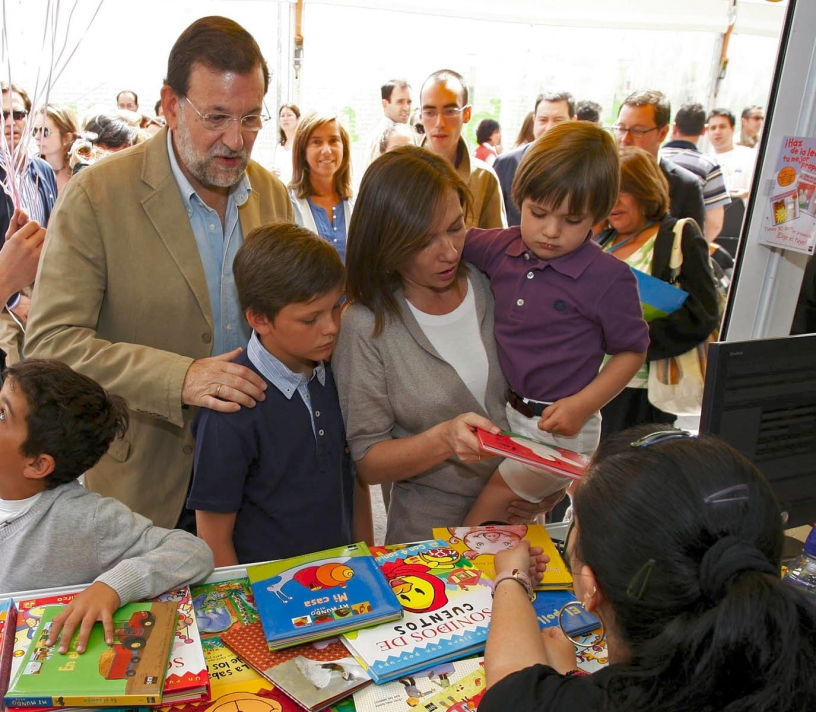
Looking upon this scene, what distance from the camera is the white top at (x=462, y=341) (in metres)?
1.65

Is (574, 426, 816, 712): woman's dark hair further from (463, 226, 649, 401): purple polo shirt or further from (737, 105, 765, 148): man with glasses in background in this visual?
(737, 105, 765, 148): man with glasses in background

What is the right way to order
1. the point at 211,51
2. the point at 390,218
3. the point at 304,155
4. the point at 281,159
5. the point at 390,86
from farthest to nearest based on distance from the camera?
the point at 281,159, the point at 390,86, the point at 304,155, the point at 211,51, the point at 390,218

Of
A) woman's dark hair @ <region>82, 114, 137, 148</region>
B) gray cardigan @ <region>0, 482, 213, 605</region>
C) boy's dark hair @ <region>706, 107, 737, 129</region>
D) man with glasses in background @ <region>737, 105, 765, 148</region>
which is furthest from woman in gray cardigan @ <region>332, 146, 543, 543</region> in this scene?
man with glasses in background @ <region>737, 105, 765, 148</region>

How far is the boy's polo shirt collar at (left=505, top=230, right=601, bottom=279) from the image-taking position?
67.4 inches

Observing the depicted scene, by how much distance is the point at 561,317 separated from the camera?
1.72 metres

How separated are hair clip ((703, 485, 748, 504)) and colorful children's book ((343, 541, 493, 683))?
1.63 ft

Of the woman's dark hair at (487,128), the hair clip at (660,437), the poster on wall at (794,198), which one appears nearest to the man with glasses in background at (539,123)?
the woman's dark hair at (487,128)

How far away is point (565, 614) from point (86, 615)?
0.80m

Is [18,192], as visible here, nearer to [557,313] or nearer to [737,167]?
[557,313]

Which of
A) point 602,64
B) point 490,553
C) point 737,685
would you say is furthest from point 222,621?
point 602,64

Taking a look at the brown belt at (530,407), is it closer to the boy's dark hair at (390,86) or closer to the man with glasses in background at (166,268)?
the man with glasses in background at (166,268)

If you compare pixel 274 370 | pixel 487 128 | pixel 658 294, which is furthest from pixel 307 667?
pixel 487 128

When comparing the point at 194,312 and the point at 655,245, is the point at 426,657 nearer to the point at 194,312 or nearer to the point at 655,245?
the point at 194,312

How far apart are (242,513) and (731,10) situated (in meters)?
6.21
